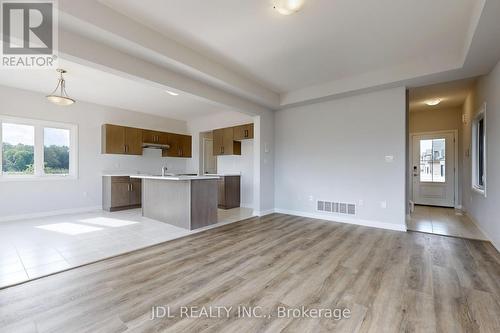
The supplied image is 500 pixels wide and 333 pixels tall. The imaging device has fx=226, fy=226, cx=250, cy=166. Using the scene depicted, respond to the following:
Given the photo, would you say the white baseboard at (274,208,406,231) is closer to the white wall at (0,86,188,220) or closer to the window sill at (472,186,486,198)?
the window sill at (472,186,486,198)

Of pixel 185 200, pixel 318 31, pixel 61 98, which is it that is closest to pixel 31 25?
pixel 61 98

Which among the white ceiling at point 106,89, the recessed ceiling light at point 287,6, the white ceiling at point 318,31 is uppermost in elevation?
the white ceiling at point 318,31

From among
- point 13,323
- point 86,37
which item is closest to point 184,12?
point 86,37

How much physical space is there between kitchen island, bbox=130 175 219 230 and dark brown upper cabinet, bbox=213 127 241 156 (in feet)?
7.13

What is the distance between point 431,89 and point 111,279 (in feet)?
20.5

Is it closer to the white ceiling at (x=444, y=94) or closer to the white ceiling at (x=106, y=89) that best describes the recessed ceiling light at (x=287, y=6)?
the white ceiling at (x=106, y=89)

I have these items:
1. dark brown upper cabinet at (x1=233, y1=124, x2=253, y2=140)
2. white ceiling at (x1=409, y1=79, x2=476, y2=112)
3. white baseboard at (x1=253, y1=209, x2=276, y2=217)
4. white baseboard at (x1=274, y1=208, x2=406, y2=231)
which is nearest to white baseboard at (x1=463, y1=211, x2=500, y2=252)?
white baseboard at (x1=274, y1=208, x2=406, y2=231)

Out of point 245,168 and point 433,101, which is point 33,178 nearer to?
point 245,168

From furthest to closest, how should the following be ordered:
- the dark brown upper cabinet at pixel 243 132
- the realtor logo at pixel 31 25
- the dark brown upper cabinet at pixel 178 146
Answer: the dark brown upper cabinet at pixel 178 146, the dark brown upper cabinet at pixel 243 132, the realtor logo at pixel 31 25

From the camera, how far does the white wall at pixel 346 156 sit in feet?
13.6

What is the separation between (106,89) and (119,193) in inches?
100

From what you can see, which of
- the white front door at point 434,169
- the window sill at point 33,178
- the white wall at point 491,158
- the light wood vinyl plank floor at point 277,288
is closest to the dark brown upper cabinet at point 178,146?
the window sill at point 33,178

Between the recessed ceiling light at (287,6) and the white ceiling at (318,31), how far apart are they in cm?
9

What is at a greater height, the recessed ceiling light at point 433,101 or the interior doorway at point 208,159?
the recessed ceiling light at point 433,101
